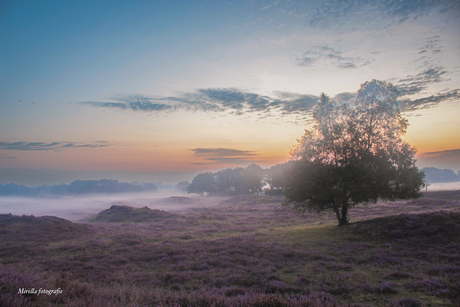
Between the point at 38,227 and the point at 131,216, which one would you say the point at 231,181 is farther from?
the point at 38,227

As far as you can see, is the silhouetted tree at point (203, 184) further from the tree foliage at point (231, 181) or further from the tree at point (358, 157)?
the tree at point (358, 157)

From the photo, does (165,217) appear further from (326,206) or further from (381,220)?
(381,220)

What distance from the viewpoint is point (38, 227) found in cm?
2934

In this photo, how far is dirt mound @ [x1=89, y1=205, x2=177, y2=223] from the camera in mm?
45575

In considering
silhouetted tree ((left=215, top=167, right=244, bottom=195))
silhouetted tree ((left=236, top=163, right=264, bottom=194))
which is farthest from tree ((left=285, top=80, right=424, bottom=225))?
silhouetted tree ((left=215, top=167, right=244, bottom=195))

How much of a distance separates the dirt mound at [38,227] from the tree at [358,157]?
31.2 meters

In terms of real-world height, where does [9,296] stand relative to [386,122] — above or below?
below

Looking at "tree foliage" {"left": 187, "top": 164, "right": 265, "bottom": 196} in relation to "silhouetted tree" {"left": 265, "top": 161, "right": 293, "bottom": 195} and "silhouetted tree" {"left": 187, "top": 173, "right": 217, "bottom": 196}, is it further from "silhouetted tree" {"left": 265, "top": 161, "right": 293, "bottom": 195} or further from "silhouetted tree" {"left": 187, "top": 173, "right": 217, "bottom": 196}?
"silhouetted tree" {"left": 265, "top": 161, "right": 293, "bottom": 195}

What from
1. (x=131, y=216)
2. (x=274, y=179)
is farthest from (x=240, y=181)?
(x=131, y=216)

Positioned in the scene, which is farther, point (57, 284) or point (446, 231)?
point (446, 231)

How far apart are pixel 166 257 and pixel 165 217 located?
32.2 metres

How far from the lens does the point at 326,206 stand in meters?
25.8

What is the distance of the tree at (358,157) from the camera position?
22.9 m

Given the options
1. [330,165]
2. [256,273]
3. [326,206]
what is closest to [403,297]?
[256,273]
